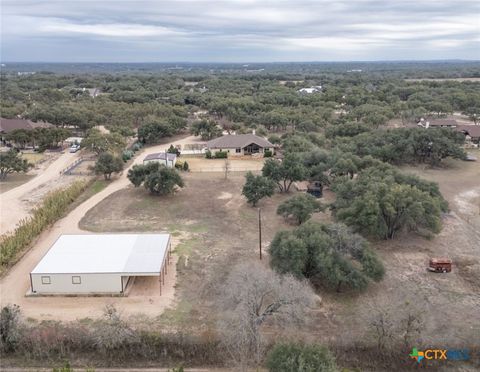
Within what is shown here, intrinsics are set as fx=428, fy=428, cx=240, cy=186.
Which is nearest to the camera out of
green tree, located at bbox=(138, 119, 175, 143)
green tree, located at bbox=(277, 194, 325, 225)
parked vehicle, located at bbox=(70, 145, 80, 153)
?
green tree, located at bbox=(277, 194, 325, 225)

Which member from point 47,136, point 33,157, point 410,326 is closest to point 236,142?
point 47,136

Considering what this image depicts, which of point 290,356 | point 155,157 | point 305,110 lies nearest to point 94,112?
point 155,157

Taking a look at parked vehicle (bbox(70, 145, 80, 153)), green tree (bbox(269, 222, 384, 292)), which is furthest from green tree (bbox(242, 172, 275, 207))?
parked vehicle (bbox(70, 145, 80, 153))

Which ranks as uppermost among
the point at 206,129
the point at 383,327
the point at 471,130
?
the point at 206,129

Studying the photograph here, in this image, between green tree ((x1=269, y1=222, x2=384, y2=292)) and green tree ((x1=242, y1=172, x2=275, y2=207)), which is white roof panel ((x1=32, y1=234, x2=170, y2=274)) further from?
green tree ((x1=242, y1=172, x2=275, y2=207))

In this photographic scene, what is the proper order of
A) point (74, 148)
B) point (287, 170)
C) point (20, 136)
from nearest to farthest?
point (287, 170), point (20, 136), point (74, 148)

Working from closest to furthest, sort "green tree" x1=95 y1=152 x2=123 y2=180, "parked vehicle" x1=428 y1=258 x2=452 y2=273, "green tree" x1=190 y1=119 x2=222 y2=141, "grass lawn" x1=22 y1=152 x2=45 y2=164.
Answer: "parked vehicle" x1=428 y1=258 x2=452 y2=273 → "green tree" x1=95 y1=152 x2=123 y2=180 → "grass lawn" x1=22 y1=152 x2=45 y2=164 → "green tree" x1=190 y1=119 x2=222 y2=141

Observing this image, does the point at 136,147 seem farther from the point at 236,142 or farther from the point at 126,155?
the point at 236,142
